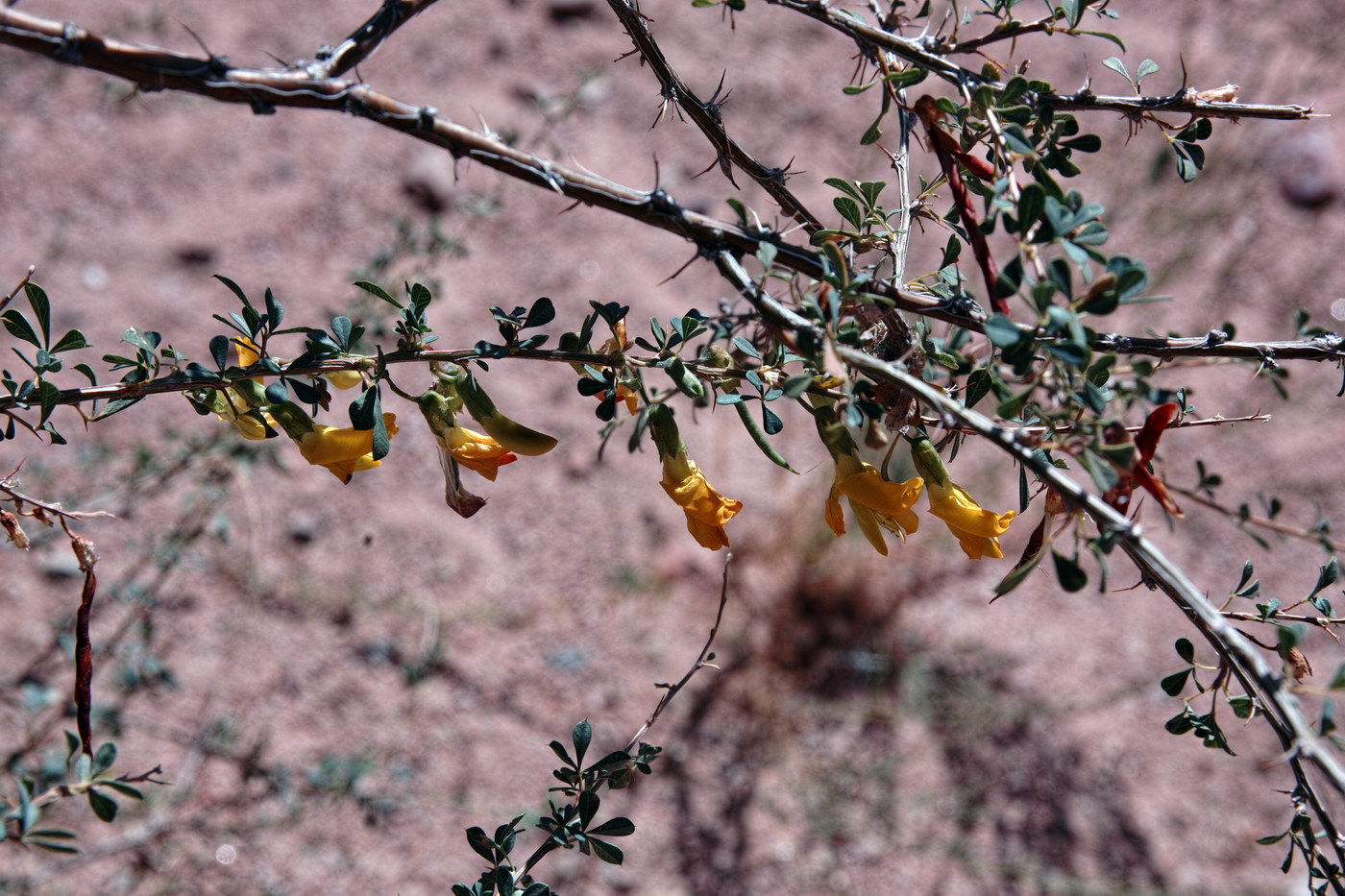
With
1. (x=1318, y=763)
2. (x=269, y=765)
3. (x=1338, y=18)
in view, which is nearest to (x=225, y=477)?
(x=269, y=765)

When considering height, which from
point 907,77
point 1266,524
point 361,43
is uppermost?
point 907,77

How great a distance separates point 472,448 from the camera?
0.81m

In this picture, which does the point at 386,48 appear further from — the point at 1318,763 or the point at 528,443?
the point at 1318,763

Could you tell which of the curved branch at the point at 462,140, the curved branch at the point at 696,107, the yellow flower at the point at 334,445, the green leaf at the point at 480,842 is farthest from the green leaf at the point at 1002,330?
the green leaf at the point at 480,842

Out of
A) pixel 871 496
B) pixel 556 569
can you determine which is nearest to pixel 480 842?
pixel 871 496

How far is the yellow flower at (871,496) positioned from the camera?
782mm

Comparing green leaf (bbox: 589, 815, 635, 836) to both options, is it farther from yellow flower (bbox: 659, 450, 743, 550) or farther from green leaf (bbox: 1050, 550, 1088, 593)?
green leaf (bbox: 1050, 550, 1088, 593)

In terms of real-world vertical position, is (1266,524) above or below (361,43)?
below

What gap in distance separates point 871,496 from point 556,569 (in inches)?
55.1

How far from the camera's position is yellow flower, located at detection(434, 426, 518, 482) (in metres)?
0.81

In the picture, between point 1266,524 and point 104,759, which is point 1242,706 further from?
point 104,759

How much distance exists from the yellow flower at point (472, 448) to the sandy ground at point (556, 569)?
0.89 meters

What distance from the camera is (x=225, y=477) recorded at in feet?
5.60

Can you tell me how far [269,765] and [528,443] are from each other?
1.37 m
